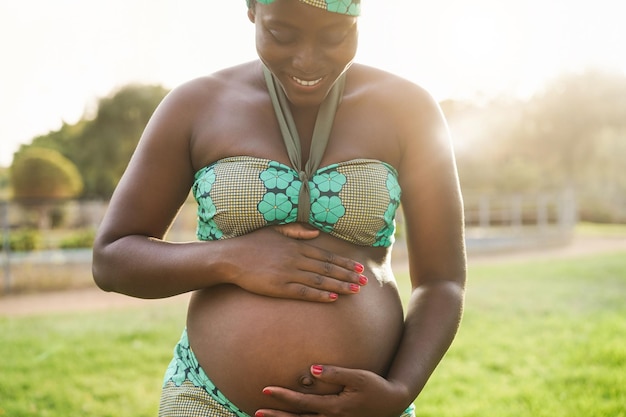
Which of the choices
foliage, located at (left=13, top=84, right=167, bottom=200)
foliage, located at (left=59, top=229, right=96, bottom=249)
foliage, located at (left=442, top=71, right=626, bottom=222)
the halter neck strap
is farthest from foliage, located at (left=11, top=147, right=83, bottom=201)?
the halter neck strap

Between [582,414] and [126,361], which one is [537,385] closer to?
[582,414]

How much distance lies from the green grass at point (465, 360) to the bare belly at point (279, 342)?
2.86 metres

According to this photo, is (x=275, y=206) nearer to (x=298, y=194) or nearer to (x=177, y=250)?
(x=298, y=194)

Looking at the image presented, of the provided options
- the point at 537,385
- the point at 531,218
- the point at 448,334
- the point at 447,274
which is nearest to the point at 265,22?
the point at 447,274

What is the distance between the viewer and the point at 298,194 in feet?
5.23

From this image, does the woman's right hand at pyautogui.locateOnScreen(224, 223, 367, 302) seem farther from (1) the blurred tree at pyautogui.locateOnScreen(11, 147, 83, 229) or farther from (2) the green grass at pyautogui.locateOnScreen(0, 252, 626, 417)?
(1) the blurred tree at pyautogui.locateOnScreen(11, 147, 83, 229)

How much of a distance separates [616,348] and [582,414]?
161cm

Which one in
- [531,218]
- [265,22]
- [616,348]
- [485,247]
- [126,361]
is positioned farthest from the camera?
[531,218]

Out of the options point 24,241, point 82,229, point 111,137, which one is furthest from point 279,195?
point 111,137

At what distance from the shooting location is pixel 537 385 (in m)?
4.81

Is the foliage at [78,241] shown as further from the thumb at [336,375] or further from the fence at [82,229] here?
the thumb at [336,375]

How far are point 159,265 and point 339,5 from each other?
754 millimetres

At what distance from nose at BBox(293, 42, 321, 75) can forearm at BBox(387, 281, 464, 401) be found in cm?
64

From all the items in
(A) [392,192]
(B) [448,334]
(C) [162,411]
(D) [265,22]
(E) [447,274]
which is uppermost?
(D) [265,22]
